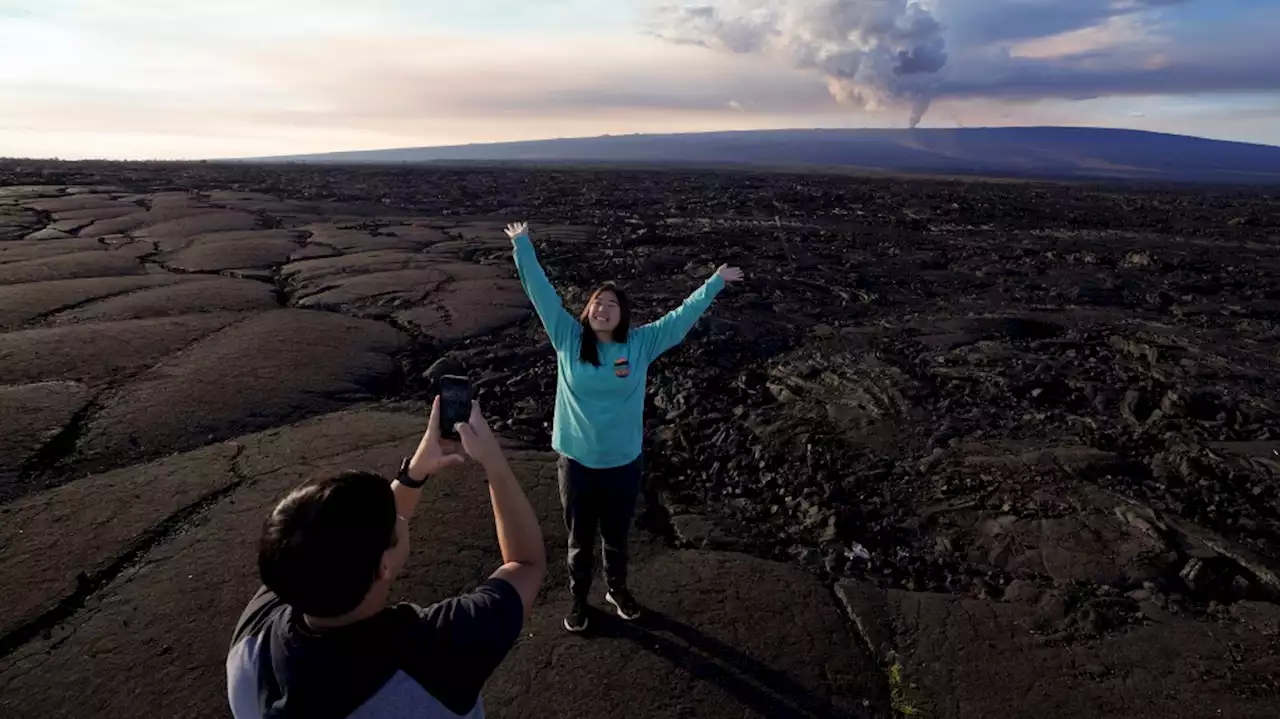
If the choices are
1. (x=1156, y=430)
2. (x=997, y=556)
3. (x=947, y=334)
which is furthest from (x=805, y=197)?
(x=997, y=556)

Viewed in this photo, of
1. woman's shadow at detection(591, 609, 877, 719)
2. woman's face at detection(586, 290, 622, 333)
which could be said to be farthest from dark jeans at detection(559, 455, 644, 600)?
woman's face at detection(586, 290, 622, 333)

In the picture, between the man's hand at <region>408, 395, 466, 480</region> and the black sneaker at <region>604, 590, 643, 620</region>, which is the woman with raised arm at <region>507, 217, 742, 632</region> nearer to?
the black sneaker at <region>604, 590, 643, 620</region>

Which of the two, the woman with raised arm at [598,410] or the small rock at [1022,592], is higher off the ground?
the woman with raised arm at [598,410]

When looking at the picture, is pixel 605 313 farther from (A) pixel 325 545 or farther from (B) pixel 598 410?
(A) pixel 325 545

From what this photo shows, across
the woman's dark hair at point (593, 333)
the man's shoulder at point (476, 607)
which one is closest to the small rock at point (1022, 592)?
the woman's dark hair at point (593, 333)

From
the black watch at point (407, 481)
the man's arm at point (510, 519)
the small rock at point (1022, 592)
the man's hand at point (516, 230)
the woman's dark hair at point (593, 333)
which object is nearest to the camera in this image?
the man's arm at point (510, 519)

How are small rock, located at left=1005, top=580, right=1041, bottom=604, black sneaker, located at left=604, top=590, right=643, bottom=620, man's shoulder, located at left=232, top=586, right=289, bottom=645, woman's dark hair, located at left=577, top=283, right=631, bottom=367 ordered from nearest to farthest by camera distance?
1. man's shoulder, located at left=232, top=586, right=289, bottom=645
2. woman's dark hair, located at left=577, top=283, right=631, bottom=367
3. black sneaker, located at left=604, top=590, right=643, bottom=620
4. small rock, located at left=1005, top=580, right=1041, bottom=604

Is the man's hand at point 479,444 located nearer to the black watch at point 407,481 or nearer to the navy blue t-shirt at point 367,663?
the black watch at point 407,481
